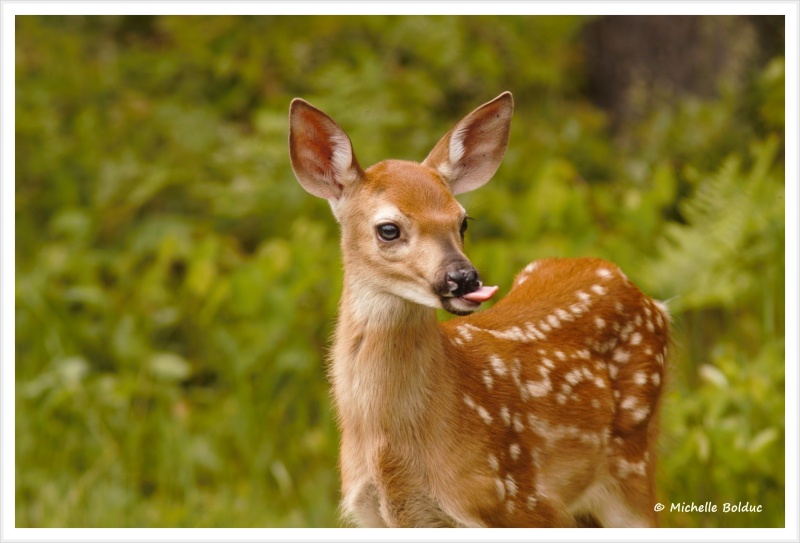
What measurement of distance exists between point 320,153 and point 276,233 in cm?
401

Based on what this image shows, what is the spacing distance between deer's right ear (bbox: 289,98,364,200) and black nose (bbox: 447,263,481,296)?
0.67 meters

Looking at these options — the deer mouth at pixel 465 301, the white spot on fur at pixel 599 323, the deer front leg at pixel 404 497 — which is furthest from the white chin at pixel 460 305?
the white spot on fur at pixel 599 323

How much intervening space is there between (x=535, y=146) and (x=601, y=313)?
4.11 m

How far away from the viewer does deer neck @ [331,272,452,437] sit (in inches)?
149

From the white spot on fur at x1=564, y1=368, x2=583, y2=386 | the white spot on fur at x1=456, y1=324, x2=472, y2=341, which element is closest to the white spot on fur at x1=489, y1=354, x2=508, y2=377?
the white spot on fur at x1=456, y1=324, x2=472, y2=341

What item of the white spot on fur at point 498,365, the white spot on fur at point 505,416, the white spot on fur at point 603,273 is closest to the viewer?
the white spot on fur at point 505,416

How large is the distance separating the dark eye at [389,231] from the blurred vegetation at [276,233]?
1.96 meters

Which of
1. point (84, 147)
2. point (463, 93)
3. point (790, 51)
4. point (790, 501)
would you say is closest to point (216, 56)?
point (84, 147)

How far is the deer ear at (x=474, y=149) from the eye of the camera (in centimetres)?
384

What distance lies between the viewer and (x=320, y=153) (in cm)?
387

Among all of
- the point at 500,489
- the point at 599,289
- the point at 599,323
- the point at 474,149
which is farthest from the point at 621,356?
the point at 474,149

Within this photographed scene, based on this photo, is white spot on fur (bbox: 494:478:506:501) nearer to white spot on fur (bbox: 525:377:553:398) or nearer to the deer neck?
the deer neck

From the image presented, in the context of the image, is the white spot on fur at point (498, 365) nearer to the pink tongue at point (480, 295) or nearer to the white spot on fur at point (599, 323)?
the white spot on fur at point (599, 323)

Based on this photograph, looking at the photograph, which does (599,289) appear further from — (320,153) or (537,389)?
(320,153)
